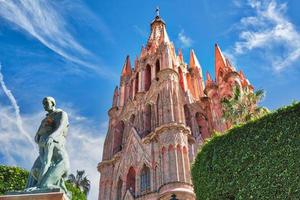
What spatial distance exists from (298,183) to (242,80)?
23838 mm

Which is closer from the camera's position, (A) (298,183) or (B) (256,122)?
(A) (298,183)

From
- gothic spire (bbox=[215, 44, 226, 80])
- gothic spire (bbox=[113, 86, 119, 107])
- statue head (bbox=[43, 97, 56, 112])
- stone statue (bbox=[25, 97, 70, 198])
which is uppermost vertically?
gothic spire (bbox=[215, 44, 226, 80])

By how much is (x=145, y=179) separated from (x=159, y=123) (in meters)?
4.49

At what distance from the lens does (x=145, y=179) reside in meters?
26.0

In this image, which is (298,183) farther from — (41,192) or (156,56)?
(156,56)

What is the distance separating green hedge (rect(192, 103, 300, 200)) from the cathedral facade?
9365mm

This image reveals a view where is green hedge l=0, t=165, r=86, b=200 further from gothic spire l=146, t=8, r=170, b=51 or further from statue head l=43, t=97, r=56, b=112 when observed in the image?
gothic spire l=146, t=8, r=170, b=51

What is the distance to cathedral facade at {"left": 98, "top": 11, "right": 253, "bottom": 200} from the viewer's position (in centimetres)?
2377

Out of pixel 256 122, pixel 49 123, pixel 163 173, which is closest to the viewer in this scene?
pixel 49 123

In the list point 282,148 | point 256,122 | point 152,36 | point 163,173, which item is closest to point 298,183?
point 282,148

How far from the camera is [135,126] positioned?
30562 millimetres

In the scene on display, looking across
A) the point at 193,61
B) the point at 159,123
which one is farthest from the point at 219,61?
the point at 159,123

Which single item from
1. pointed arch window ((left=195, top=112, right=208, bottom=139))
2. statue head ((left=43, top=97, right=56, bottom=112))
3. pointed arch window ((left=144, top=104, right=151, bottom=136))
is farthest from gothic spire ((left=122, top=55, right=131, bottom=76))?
statue head ((left=43, top=97, right=56, bottom=112))

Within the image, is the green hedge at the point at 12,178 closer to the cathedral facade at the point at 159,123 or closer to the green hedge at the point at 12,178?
the green hedge at the point at 12,178
